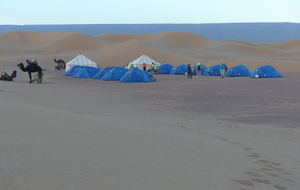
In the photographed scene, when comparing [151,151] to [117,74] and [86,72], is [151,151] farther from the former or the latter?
[86,72]

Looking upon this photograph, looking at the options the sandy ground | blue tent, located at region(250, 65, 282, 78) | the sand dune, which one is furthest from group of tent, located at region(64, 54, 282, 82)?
the sandy ground

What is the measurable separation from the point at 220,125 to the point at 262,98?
7154mm

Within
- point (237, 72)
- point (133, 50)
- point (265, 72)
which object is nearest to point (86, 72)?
point (237, 72)

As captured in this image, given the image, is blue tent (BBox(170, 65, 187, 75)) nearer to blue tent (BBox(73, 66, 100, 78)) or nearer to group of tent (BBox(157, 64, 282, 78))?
group of tent (BBox(157, 64, 282, 78))

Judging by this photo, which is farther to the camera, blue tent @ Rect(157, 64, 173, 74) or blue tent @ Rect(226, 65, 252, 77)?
blue tent @ Rect(157, 64, 173, 74)

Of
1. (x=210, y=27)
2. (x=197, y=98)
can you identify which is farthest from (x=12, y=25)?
(x=197, y=98)

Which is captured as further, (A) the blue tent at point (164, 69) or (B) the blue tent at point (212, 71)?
(A) the blue tent at point (164, 69)

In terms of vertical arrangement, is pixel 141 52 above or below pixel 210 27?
below

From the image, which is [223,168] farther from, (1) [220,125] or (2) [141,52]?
(2) [141,52]

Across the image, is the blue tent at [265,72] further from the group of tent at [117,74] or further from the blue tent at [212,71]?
the group of tent at [117,74]

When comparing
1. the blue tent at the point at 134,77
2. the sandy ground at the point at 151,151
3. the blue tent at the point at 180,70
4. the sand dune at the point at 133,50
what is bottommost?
the sandy ground at the point at 151,151

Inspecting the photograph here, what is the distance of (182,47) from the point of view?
92312mm

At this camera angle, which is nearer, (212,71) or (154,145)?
(154,145)

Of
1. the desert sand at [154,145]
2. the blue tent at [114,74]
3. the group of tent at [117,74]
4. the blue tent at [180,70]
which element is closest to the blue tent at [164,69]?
the blue tent at [180,70]
